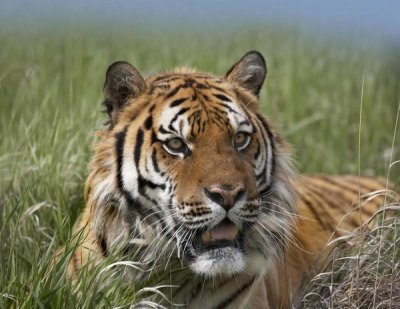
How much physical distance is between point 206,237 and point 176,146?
40cm

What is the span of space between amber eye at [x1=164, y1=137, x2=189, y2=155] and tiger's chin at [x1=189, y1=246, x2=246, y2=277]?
0.42 metres

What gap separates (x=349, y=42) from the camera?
973 centimetres

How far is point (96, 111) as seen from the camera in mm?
5918

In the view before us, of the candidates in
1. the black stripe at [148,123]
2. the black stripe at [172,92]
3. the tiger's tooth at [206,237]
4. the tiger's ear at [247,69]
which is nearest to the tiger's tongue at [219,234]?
the tiger's tooth at [206,237]

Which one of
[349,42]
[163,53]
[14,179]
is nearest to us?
[14,179]

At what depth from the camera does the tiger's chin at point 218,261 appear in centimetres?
428

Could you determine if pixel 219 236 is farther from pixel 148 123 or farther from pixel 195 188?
pixel 148 123

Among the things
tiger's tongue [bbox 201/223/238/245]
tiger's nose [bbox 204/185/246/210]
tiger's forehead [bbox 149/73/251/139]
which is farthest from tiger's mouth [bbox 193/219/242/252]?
tiger's forehead [bbox 149/73/251/139]

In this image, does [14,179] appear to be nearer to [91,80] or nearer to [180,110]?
[180,110]

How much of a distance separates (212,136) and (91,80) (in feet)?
11.3

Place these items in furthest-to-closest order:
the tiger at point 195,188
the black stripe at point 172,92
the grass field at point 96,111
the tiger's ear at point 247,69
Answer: the tiger's ear at point 247,69 → the black stripe at point 172,92 → the grass field at point 96,111 → the tiger at point 195,188

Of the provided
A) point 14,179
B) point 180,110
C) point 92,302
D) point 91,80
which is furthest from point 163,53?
point 92,302

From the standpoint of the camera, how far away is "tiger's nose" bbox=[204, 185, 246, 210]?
13.7 ft

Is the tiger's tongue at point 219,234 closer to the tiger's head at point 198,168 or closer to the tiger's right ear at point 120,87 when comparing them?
the tiger's head at point 198,168
